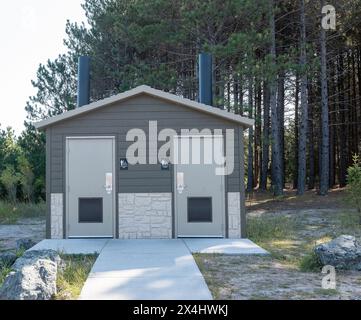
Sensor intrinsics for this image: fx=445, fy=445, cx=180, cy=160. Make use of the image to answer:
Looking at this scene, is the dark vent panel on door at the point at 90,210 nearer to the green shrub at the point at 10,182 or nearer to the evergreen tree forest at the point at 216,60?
the evergreen tree forest at the point at 216,60

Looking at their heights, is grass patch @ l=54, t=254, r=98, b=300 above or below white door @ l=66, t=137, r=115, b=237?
below

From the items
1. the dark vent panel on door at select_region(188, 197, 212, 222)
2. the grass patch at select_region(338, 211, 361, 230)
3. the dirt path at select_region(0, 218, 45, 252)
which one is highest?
the dark vent panel on door at select_region(188, 197, 212, 222)

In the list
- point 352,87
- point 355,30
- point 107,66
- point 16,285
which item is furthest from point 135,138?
point 352,87

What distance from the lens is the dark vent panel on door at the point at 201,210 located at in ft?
31.3

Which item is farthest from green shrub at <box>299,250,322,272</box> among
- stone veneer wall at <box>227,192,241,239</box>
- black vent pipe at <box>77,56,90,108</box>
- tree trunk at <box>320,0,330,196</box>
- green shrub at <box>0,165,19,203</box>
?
tree trunk at <box>320,0,330,196</box>

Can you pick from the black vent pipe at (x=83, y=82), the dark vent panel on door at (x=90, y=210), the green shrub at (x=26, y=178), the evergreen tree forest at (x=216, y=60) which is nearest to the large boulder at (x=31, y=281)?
the dark vent panel on door at (x=90, y=210)

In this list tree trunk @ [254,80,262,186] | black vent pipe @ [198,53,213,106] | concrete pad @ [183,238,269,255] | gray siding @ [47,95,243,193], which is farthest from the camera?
tree trunk @ [254,80,262,186]

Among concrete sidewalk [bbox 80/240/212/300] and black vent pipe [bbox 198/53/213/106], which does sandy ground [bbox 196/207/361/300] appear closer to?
concrete sidewalk [bbox 80/240/212/300]

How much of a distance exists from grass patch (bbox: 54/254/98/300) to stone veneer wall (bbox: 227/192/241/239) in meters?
3.20

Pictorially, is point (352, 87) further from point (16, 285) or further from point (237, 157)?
point (16, 285)

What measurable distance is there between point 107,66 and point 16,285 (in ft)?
61.0

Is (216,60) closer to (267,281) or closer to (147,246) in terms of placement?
(147,246)

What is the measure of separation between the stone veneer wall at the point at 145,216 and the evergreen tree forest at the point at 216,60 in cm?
766

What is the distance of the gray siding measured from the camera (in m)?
9.55
